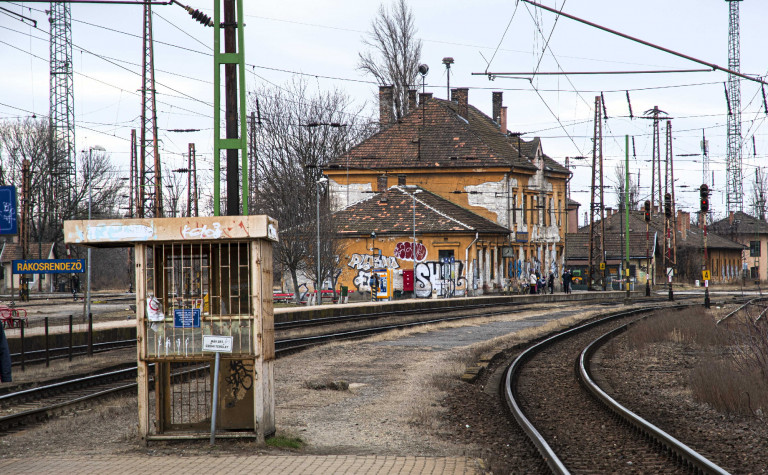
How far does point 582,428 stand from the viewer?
1112 centimetres

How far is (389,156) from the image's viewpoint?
2202 inches

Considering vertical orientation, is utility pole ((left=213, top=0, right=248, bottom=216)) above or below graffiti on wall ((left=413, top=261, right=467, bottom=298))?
above

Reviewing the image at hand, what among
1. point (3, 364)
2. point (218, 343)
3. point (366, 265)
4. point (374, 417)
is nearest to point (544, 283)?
point (366, 265)

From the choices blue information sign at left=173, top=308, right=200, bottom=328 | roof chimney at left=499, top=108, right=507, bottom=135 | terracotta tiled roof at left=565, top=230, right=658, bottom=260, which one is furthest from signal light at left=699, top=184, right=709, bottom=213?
terracotta tiled roof at left=565, top=230, right=658, bottom=260

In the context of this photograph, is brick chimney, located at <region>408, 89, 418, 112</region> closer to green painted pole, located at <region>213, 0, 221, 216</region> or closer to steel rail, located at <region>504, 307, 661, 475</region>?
steel rail, located at <region>504, 307, 661, 475</region>

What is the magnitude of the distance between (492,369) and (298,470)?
34.5 feet

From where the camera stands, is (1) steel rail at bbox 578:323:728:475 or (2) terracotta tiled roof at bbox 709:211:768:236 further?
(2) terracotta tiled roof at bbox 709:211:768:236

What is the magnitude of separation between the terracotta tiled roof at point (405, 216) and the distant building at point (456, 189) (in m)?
0.07

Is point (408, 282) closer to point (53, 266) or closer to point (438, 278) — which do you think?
point (438, 278)

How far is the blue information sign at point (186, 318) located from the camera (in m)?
9.84

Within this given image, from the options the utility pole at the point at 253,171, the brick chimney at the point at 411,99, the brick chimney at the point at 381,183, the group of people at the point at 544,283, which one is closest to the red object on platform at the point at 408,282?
the brick chimney at the point at 381,183

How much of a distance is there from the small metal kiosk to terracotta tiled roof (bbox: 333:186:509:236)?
38.9 meters

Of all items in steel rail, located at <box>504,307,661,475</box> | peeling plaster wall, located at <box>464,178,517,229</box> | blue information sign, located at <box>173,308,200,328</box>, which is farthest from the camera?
peeling plaster wall, located at <box>464,178,517,229</box>

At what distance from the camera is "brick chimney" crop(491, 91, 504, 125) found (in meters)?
68.6
